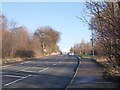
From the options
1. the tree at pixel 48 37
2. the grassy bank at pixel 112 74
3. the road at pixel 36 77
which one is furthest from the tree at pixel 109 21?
the tree at pixel 48 37

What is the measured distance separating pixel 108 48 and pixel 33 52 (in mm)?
80000

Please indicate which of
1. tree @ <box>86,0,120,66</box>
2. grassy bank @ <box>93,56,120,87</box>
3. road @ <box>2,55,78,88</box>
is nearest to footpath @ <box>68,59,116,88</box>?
grassy bank @ <box>93,56,120,87</box>

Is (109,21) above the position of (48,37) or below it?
below

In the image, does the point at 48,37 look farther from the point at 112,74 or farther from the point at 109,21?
the point at 109,21

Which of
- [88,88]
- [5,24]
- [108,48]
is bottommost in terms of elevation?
[88,88]

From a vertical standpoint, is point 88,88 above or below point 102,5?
below

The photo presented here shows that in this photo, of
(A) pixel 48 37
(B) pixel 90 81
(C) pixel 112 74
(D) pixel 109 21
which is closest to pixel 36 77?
(C) pixel 112 74

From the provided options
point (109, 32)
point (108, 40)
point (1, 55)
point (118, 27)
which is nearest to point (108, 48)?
point (108, 40)

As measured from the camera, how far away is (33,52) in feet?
314

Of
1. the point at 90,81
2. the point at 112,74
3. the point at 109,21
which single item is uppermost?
the point at 109,21

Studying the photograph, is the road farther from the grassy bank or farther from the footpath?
the grassy bank

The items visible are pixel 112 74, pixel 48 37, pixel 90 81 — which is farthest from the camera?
pixel 48 37

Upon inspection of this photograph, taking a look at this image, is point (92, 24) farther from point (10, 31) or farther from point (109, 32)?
point (10, 31)

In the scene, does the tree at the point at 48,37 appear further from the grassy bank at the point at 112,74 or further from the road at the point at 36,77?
the grassy bank at the point at 112,74
